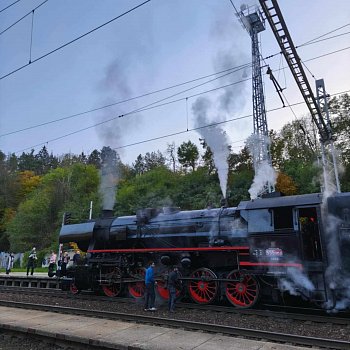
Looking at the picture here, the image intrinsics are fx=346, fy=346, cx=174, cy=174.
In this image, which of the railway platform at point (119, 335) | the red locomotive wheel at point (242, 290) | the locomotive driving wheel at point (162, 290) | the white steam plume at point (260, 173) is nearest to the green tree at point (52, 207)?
the white steam plume at point (260, 173)

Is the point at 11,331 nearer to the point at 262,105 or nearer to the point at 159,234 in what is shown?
the point at 159,234

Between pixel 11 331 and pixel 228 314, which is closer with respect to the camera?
pixel 11 331

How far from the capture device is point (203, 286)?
1029cm

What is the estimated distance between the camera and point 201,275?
33.7 feet

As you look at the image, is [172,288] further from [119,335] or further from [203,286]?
[119,335]

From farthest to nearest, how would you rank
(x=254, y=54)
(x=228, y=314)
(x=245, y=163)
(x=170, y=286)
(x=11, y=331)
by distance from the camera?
(x=245, y=163) → (x=254, y=54) → (x=170, y=286) → (x=228, y=314) → (x=11, y=331)

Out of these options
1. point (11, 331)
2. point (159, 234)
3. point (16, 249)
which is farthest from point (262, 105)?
point (16, 249)

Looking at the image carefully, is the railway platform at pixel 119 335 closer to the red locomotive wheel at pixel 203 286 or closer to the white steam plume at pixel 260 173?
the red locomotive wheel at pixel 203 286

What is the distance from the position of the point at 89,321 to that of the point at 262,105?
48.9 feet

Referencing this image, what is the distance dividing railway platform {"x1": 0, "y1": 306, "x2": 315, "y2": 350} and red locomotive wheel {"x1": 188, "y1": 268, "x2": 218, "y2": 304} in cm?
278

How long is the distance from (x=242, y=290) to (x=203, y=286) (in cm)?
126

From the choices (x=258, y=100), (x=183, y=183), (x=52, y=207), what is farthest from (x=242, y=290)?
(x=52, y=207)

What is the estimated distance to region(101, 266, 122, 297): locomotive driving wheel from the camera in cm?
1210

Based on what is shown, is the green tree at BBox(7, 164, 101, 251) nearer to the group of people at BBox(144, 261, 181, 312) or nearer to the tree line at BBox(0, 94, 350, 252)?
the tree line at BBox(0, 94, 350, 252)
